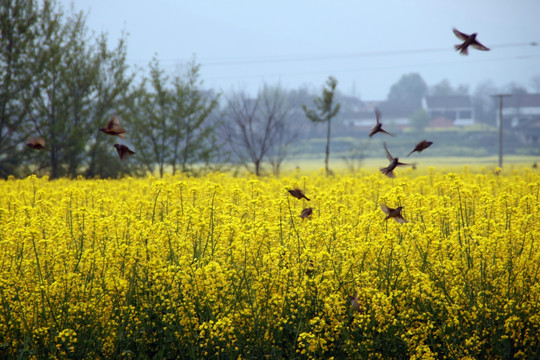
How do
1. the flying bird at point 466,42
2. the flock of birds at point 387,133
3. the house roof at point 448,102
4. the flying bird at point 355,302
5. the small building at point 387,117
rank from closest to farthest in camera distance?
the flying bird at point 355,302, the flock of birds at point 387,133, the flying bird at point 466,42, the small building at point 387,117, the house roof at point 448,102

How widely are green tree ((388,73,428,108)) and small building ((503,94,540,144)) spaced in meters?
21.9

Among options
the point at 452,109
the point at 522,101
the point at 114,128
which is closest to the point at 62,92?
the point at 114,128

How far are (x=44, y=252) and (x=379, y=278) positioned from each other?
10.2 feet

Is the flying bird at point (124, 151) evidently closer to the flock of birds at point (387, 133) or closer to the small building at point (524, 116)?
the flock of birds at point (387, 133)

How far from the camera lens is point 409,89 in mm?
118312

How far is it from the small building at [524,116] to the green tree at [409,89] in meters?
21.9

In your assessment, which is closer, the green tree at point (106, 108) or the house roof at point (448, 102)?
the green tree at point (106, 108)

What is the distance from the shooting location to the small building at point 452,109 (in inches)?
3642

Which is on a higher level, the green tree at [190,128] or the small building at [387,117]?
the small building at [387,117]

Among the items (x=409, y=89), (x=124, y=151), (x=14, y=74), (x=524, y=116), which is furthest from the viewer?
(x=409, y=89)

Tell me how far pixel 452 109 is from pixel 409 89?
26033 mm

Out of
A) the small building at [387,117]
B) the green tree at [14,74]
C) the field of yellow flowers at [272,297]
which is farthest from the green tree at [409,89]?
the field of yellow flowers at [272,297]

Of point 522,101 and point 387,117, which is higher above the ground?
point 522,101

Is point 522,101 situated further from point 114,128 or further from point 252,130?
point 114,128
